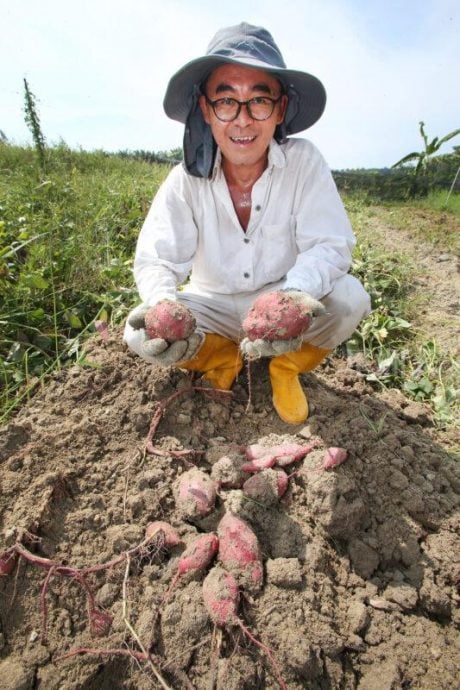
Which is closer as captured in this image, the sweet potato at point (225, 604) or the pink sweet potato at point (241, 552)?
the sweet potato at point (225, 604)

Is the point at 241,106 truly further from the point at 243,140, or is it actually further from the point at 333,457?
the point at 333,457

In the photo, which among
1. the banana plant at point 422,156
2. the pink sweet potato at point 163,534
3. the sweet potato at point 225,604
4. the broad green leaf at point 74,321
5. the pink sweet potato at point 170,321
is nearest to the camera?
the sweet potato at point 225,604

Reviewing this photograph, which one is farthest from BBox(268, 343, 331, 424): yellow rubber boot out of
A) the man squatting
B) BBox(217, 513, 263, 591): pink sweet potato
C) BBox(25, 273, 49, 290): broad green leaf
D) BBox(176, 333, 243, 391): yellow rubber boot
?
BBox(25, 273, 49, 290): broad green leaf

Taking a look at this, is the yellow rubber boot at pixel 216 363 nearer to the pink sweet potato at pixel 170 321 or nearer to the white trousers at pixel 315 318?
the white trousers at pixel 315 318

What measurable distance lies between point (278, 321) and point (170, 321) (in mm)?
413

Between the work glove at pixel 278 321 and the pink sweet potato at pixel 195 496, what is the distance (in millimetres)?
511

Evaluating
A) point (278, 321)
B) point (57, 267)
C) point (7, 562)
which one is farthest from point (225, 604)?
point (57, 267)

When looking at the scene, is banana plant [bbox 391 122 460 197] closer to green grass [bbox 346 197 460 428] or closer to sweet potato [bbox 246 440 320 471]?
green grass [bbox 346 197 460 428]

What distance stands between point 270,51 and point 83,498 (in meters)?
1.92

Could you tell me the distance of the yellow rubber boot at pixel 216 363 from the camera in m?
2.18

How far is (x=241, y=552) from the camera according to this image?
4.56ft

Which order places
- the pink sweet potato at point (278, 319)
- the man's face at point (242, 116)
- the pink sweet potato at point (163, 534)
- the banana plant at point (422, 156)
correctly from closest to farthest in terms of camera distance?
the pink sweet potato at point (163, 534), the pink sweet potato at point (278, 319), the man's face at point (242, 116), the banana plant at point (422, 156)

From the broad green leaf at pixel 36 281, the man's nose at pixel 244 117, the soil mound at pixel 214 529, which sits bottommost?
the soil mound at pixel 214 529

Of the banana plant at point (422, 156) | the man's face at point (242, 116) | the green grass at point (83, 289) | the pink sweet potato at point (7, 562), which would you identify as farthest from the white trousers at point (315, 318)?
the banana plant at point (422, 156)
